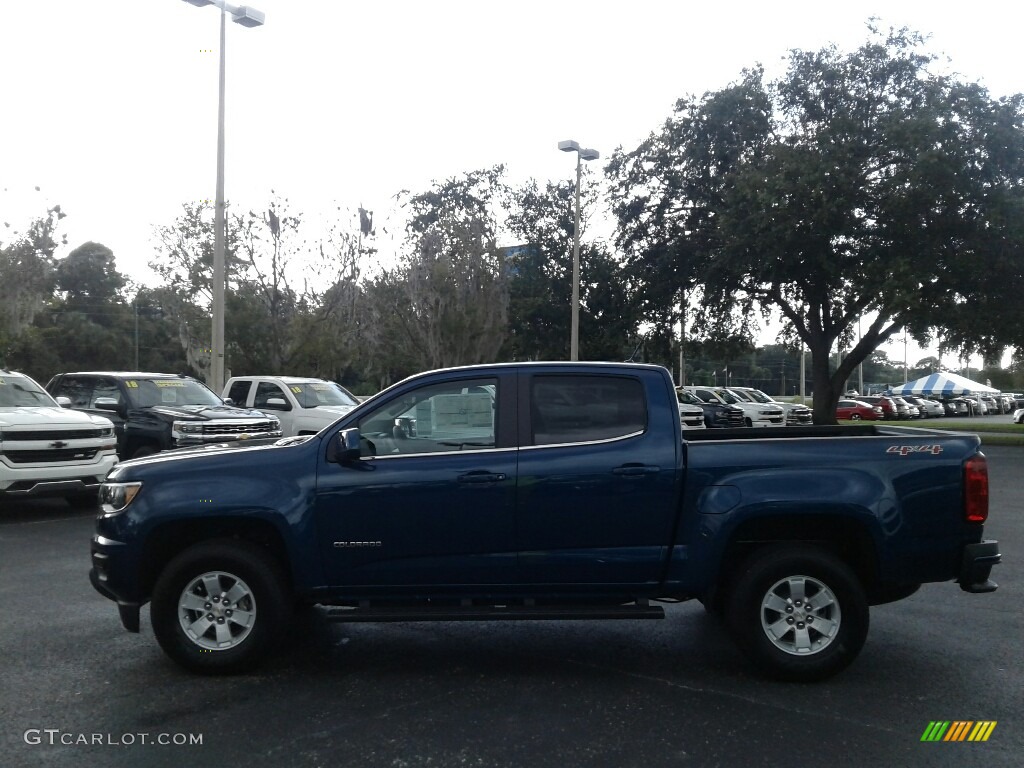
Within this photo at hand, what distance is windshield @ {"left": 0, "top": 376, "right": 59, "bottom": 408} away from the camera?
42.4 ft

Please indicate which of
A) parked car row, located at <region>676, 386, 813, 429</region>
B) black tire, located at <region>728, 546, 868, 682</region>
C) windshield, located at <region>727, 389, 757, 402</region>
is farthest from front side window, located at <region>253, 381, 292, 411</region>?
windshield, located at <region>727, 389, 757, 402</region>

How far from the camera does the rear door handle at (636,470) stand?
227 inches

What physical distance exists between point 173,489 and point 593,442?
2.52m

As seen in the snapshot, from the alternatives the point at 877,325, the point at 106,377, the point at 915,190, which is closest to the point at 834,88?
the point at 915,190

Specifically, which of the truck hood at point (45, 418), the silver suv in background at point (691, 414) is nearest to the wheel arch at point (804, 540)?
the truck hood at point (45, 418)

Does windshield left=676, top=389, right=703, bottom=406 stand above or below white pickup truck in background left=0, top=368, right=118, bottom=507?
above

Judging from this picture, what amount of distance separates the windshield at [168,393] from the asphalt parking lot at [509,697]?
7.63m

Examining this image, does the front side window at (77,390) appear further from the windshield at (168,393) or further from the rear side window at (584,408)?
the rear side window at (584,408)

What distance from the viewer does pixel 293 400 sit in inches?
707

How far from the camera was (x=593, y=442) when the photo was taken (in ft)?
19.3

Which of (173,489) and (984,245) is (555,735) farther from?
(984,245)

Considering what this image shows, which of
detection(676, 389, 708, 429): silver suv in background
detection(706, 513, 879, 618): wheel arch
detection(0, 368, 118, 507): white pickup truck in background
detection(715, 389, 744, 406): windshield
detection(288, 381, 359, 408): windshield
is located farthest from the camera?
detection(715, 389, 744, 406): windshield

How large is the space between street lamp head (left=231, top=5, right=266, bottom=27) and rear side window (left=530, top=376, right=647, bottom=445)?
49.8 feet

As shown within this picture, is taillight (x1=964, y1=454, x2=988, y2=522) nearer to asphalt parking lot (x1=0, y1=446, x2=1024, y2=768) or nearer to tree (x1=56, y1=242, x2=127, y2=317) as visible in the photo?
asphalt parking lot (x1=0, y1=446, x2=1024, y2=768)
